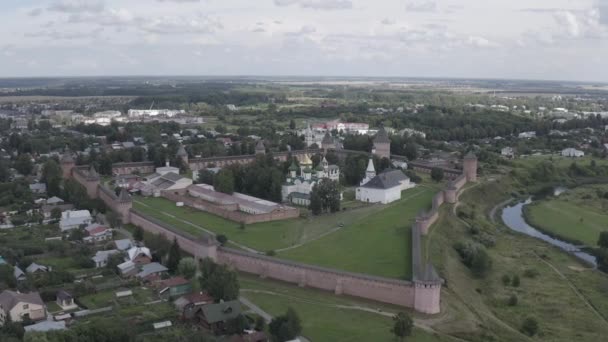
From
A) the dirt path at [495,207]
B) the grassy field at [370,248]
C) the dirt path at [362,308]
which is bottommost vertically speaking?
the dirt path at [495,207]

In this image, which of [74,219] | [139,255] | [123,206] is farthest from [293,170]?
[139,255]

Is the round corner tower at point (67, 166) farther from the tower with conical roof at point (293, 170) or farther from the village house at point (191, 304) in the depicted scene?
the village house at point (191, 304)

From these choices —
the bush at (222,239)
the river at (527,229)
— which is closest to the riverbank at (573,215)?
the river at (527,229)

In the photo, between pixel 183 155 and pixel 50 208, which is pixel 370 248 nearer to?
pixel 50 208

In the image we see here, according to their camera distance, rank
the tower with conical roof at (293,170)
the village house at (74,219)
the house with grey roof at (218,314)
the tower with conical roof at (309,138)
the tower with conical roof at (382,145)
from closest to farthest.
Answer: the house with grey roof at (218,314) → the village house at (74,219) → the tower with conical roof at (293,170) → the tower with conical roof at (382,145) → the tower with conical roof at (309,138)

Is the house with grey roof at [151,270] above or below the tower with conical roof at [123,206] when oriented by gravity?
below

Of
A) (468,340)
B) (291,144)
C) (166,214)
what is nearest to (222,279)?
(468,340)

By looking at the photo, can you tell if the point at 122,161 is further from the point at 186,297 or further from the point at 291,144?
the point at 186,297
